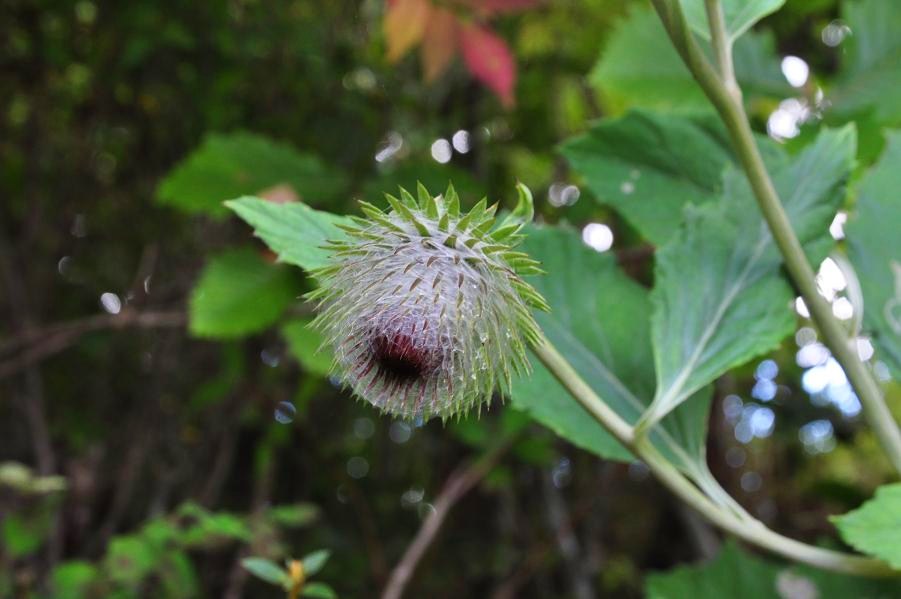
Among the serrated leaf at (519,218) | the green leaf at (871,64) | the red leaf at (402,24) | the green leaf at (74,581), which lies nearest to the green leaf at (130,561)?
the green leaf at (74,581)

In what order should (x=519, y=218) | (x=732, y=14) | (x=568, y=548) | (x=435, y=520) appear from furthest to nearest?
(x=568, y=548)
(x=435, y=520)
(x=732, y=14)
(x=519, y=218)

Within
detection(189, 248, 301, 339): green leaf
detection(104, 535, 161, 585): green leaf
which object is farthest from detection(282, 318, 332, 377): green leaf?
detection(104, 535, 161, 585): green leaf

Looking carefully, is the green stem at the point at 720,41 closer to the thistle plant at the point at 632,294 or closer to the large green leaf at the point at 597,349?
the thistle plant at the point at 632,294

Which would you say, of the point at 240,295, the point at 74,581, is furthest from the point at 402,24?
the point at 74,581

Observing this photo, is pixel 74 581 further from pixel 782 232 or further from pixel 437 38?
pixel 782 232

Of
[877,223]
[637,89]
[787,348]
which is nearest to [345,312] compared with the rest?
[877,223]

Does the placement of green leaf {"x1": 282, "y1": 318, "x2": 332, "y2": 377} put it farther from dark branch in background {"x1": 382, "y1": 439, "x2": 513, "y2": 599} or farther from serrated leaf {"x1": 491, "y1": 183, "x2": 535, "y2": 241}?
serrated leaf {"x1": 491, "y1": 183, "x2": 535, "y2": 241}

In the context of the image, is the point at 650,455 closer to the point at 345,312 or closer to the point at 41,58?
the point at 345,312
